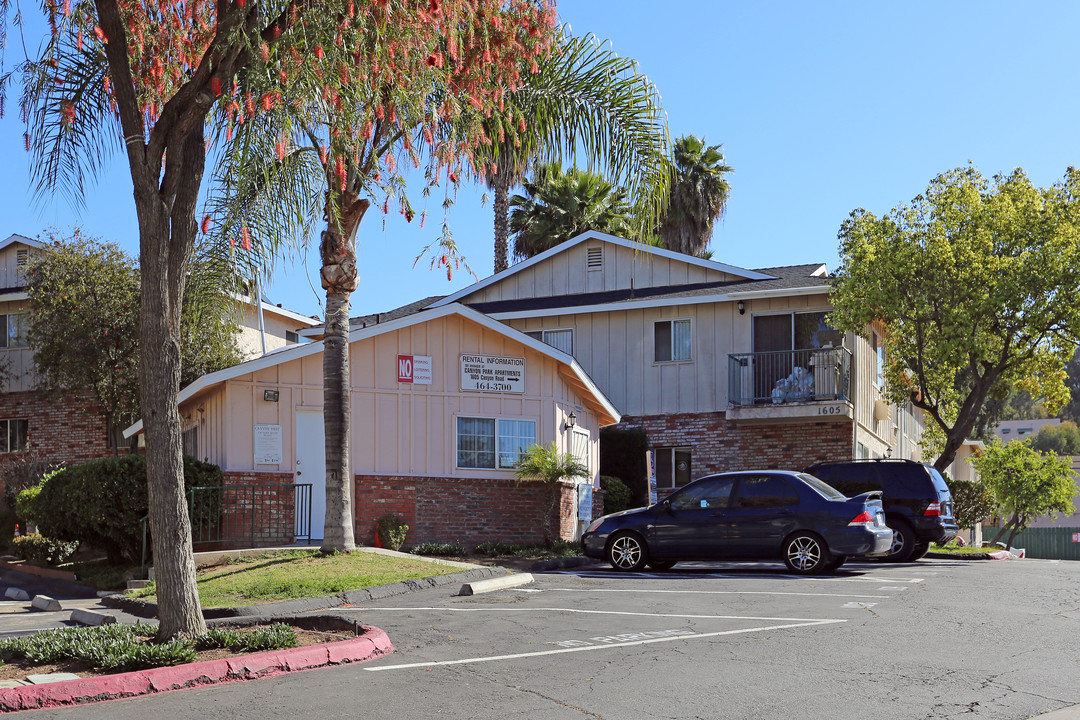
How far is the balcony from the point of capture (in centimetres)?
2623

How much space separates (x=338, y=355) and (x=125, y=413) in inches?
542

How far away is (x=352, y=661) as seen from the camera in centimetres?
848

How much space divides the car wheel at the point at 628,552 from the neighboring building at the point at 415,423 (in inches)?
174

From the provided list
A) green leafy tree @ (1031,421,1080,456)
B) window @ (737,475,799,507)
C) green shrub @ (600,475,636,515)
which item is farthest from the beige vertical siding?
green leafy tree @ (1031,421,1080,456)

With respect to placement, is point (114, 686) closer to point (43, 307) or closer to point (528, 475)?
point (528, 475)

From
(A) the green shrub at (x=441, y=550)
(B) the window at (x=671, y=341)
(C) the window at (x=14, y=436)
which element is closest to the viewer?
(A) the green shrub at (x=441, y=550)

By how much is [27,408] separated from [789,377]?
21.0 m

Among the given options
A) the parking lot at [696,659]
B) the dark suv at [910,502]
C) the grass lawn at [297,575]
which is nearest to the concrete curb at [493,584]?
the parking lot at [696,659]

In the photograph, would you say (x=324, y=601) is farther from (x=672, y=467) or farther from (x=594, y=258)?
(x=594, y=258)

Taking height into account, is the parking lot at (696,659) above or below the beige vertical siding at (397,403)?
below

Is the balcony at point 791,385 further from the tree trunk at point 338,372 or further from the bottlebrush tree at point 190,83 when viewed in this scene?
the bottlebrush tree at point 190,83

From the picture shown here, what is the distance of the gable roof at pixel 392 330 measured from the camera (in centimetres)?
1886

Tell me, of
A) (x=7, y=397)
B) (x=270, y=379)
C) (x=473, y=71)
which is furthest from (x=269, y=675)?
(x=7, y=397)

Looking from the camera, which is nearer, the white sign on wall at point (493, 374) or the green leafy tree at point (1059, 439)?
the white sign on wall at point (493, 374)
